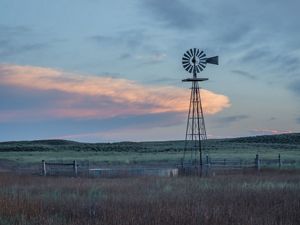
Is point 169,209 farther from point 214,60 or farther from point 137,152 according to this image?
point 137,152

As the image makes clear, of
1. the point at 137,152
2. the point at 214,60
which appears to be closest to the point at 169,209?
the point at 214,60

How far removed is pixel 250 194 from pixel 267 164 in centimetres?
2344

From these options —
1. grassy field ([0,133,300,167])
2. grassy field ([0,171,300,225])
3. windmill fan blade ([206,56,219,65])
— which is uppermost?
windmill fan blade ([206,56,219,65])

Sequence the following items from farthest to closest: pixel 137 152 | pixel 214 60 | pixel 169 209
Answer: pixel 137 152
pixel 214 60
pixel 169 209

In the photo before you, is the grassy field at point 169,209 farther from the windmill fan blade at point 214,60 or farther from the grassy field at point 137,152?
the grassy field at point 137,152

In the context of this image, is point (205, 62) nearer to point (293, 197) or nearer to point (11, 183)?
point (11, 183)

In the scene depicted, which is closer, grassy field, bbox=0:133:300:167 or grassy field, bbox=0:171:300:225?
grassy field, bbox=0:171:300:225

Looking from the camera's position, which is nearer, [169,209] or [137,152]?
[169,209]

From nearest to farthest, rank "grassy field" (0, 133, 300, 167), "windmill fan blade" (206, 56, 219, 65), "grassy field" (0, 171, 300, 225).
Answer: "grassy field" (0, 171, 300, 225) → "windmill fan blade" (206, 56, 219, 65) → "grassy field" (0, 133, 300, 167)

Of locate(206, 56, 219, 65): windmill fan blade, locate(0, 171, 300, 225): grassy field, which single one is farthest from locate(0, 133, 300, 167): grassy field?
locate(0, 171, 300, 225): grassy field

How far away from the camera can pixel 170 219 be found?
39.7 feet

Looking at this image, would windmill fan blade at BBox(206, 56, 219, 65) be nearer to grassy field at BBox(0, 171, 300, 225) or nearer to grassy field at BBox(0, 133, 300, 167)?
grassy field at BBox(0, 133, 300, 167)

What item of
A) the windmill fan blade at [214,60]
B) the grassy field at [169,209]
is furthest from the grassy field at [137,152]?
the grassy field at [169,209]

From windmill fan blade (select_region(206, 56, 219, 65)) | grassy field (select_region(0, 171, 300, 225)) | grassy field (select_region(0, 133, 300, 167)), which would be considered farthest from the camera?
grassy field (select_region(0, 133, 300, 167))
